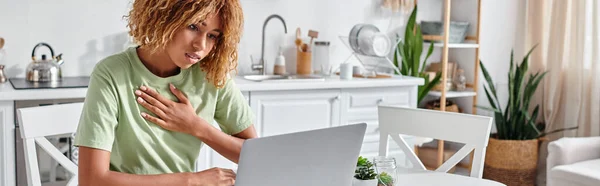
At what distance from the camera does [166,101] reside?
1.58m

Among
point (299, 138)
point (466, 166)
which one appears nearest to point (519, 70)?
point (466, 166)

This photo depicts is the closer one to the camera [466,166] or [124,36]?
[124,36]

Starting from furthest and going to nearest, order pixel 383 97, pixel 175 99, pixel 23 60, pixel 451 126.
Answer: pixel 383 97 → pixel 23 60 → pixel 451 126 → pixel 175 99

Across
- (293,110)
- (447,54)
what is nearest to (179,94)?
(293,110)

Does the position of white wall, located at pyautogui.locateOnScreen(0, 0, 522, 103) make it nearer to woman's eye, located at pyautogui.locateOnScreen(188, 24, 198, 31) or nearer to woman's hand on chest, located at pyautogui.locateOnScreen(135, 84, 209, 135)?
woman's hand on chest, located at pyautogui.locateOnScreen(135, 84, 209, 135)

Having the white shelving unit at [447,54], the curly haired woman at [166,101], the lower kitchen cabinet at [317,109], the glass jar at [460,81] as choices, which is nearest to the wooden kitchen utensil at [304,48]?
the lower kitchen cabinet at [317,109]

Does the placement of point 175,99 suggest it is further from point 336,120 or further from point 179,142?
point 336,120

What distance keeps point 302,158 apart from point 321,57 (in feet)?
10.0

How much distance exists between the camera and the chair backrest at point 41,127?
194 centimetres

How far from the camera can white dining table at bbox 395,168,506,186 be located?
6.16 feet

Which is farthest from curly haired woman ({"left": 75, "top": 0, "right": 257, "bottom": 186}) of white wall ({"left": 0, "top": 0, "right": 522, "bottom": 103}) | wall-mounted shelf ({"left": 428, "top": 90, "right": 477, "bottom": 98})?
wall-mounted shelf ({"left": 428, "top": 90, "right": 477, "bottom": 98})

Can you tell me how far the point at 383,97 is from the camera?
3.91 metres

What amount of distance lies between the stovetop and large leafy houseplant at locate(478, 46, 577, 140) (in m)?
2.52

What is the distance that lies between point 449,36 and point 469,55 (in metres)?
0.30
